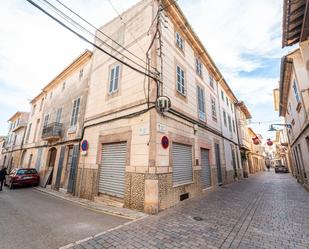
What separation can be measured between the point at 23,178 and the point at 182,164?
43.3 feet

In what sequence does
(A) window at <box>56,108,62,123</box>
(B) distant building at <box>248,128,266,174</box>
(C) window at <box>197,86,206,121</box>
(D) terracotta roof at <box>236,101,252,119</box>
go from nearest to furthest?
(C) window at <box>197,86,206,121</box> < (A) window at <box>56,108,62,123</box> < (D) terracotta roof at <box>236,101,252,119</box> < (B) distant building at <box>248,128,266,174</box>

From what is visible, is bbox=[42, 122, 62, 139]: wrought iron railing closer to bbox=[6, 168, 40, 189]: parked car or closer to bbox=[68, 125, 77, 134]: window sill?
bbox=[68, 125, 77, 134]: window sill

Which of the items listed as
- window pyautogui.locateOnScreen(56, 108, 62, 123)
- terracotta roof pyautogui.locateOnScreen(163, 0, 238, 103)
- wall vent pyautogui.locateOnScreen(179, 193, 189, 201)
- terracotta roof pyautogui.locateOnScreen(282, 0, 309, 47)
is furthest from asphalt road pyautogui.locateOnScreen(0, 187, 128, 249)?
terracotta roof pyautogui.locateOnScreen(163, 0, 238, 103)

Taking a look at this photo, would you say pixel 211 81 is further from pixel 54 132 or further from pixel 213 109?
pixel 54 132

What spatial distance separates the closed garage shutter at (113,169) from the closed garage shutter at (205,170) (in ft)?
16.7

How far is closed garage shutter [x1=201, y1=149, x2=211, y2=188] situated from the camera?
9.29m

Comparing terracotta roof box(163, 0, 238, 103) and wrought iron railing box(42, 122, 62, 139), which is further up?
terracotta roof box(163, 0, 238, 103)

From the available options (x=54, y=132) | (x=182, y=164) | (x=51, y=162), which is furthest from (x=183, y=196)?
(x=51, y=162)

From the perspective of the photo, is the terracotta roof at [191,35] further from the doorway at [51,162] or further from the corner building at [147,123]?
the doorway at [51,162]

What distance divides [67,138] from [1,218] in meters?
6.80

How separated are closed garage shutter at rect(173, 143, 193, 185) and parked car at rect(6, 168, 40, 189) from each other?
41.9 feet

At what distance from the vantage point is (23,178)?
40.8ft

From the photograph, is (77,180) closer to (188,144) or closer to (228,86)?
(188,144)

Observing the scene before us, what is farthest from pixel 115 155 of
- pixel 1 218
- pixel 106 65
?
pixel 106 65
